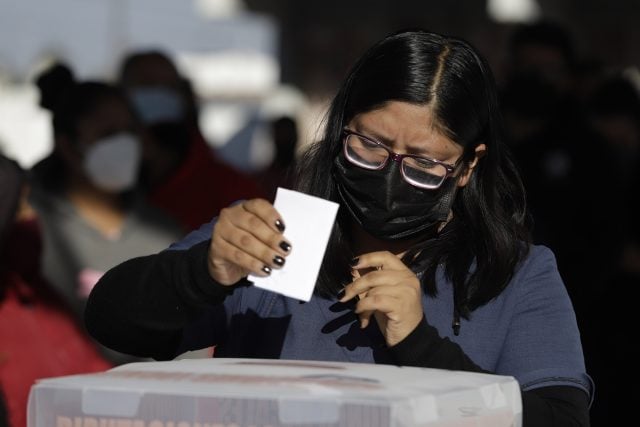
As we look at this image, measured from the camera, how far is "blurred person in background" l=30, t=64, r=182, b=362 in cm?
448

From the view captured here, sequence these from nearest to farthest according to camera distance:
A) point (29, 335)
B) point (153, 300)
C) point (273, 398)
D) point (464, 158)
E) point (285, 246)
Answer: point (273, 398), point (285, 246), point (153, 300), point (464, 158), point (29, 335)

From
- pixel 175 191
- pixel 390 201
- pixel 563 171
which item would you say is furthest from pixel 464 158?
pixel 175 191

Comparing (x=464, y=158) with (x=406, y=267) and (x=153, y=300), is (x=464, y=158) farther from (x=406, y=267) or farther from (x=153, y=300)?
(x=153, y=300)

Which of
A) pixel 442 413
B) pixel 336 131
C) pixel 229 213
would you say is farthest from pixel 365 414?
pixel 336 131

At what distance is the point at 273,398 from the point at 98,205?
3.08 metres

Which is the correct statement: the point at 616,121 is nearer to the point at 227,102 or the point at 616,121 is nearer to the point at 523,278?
the point at 523,278

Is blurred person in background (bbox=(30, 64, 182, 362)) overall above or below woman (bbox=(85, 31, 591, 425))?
below

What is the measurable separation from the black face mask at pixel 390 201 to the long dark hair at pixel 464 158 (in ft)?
0.15

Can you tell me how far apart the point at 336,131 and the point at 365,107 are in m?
0.14

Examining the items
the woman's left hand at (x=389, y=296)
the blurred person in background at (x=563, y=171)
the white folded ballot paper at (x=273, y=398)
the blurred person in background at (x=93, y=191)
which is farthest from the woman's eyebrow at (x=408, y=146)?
the blurred person in background at (x=563, y=171)

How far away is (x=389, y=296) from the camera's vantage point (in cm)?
192

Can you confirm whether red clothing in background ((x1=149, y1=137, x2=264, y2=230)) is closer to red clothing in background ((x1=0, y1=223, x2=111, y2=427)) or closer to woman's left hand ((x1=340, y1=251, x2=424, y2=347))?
red clothing in background ((x1=0, y1=223, x2=111, y2=427))

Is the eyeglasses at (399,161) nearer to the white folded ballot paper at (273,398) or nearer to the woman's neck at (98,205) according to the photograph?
the white folded ballot paper at (273,398)

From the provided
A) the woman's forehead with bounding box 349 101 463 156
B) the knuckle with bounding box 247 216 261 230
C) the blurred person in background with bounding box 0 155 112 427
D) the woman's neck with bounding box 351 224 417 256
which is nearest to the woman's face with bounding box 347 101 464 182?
the woman's forehead with bounding box 349 101 463 156
